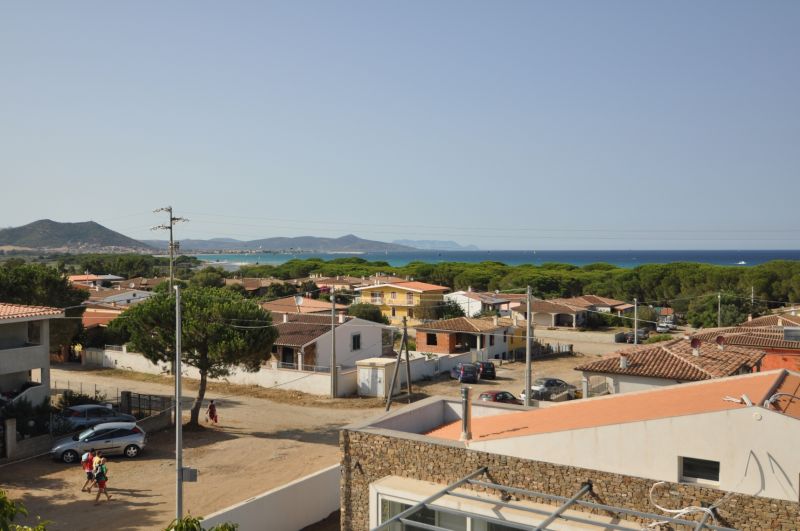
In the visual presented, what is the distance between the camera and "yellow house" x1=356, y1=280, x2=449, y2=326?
74.9 metres

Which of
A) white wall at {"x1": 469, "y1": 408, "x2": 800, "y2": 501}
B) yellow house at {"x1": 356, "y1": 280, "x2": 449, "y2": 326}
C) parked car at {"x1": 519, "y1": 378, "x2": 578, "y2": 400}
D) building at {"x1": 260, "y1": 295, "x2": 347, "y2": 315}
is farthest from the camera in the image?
yellow house at {"x1": 356, "y1": 280, "x2": 449, "y2": 326}

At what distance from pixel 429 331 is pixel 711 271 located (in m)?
50.8

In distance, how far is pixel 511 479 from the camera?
12.8 m

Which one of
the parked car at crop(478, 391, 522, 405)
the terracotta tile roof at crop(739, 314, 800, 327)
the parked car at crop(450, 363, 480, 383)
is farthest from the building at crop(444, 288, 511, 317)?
the parked car at crop(478, 391, 522, 405)

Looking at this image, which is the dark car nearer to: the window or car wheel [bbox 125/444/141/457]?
car wheel [bbox 125/444/141/457]

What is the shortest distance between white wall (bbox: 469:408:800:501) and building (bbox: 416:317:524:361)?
37156 millimetres

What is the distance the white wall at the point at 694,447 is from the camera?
1083 centimetres

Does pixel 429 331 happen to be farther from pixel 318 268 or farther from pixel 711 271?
pixel 318 268

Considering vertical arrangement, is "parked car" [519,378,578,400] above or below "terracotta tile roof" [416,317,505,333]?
below

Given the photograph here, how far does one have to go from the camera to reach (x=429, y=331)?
52.2 metres

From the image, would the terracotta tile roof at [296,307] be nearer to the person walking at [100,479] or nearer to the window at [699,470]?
the person walking at [100,479]

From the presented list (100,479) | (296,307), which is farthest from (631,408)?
(296,307)

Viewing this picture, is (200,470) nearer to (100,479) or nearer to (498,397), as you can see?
(100,479)

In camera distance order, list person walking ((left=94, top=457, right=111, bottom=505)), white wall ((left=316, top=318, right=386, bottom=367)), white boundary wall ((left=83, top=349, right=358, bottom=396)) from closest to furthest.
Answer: person walking ((left=94, top=457, right=111, bottom=505)), white boundary wall ((left=83, top=349, right=358, bottom=396)), white wall ((left=316, top=318, right=386, bottom=367))
